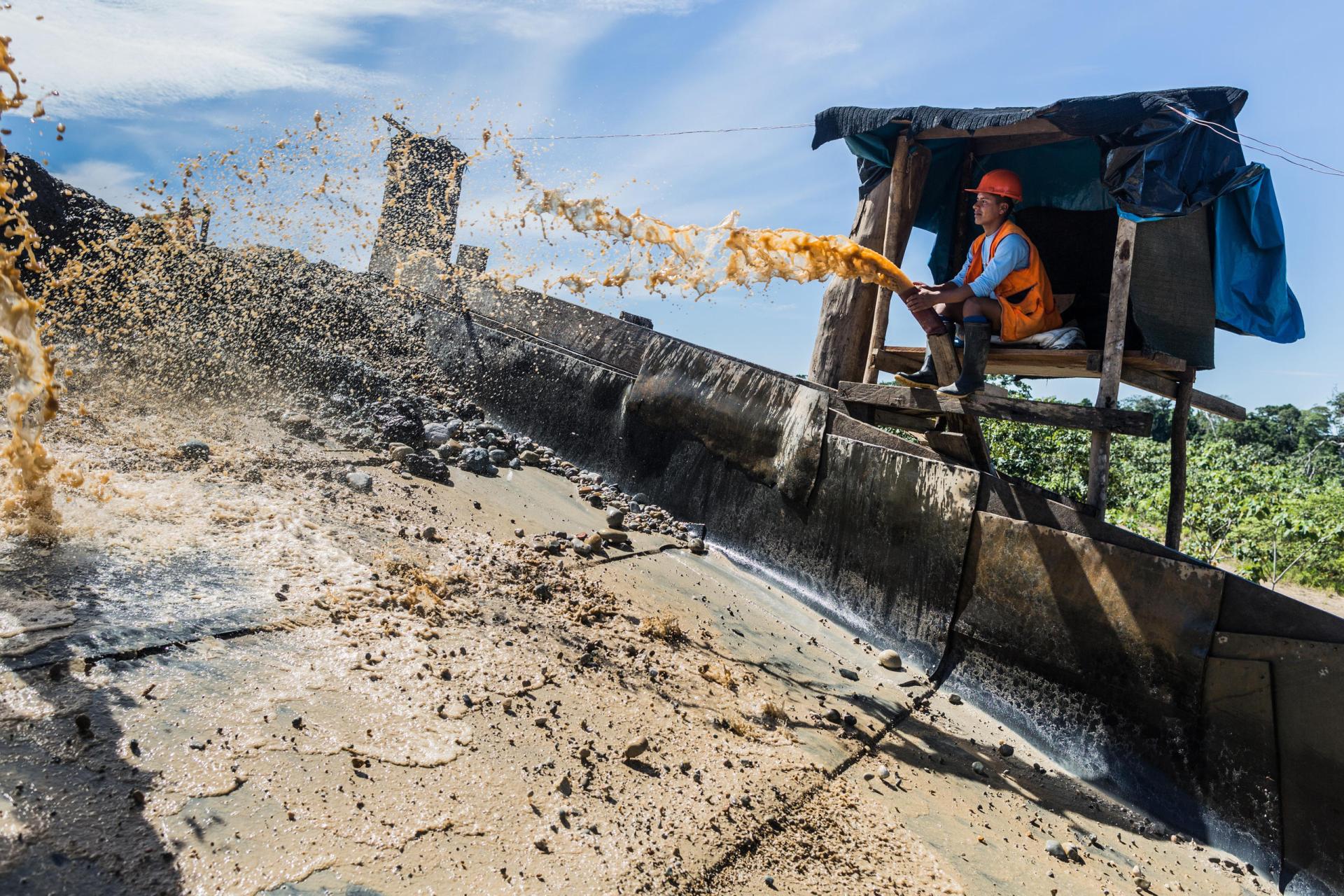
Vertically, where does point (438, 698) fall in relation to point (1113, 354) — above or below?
below

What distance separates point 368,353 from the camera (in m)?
8.02

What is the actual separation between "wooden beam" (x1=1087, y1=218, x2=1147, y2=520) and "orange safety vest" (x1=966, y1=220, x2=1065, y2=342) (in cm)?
45

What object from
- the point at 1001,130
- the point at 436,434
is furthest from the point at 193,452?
the point at 1001,130

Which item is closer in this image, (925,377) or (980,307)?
(980,307)

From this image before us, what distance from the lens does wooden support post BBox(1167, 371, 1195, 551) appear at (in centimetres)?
546

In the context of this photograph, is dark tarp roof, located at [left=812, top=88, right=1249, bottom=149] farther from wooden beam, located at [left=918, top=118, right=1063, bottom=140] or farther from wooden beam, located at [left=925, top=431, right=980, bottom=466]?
wooden beam, located at [left=925, top=431, right=980, bottom=466]

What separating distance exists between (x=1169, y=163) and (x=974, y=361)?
5.29ft

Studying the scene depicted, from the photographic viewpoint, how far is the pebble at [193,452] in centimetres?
499

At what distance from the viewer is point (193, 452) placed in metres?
5.01

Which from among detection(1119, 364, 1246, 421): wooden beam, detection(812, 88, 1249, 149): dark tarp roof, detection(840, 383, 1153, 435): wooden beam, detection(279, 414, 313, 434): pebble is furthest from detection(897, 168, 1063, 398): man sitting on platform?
Result: detection(279, 414, 313, 434): pebble

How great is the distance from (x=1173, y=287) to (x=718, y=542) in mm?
3564

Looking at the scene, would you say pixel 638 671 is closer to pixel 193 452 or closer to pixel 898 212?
pixel 193 452

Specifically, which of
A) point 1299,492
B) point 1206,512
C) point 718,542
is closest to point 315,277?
point 718,542

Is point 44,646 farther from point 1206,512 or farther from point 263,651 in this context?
point 1206,512
